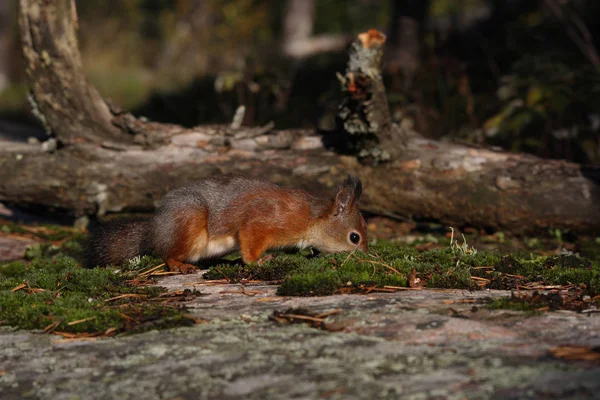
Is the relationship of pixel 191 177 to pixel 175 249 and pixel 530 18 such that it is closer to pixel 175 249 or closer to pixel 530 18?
pixel 175 249

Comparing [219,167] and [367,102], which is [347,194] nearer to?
[367,102]

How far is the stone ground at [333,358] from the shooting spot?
2.50 m

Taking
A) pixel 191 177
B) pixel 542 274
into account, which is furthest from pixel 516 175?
pixel 191 177

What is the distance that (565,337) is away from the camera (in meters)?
2.95

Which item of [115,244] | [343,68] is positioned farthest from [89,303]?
[343,68]

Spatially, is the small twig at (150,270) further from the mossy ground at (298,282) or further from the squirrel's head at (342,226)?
the squirrel's head at (342,226)

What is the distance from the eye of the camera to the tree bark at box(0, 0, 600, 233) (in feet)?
23.2

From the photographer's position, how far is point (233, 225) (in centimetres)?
554

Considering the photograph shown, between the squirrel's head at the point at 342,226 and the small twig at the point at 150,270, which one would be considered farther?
the squirrel's head at the point at 342,226

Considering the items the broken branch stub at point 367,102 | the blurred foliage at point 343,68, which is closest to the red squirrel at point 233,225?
the broken branch stub at point 367,102

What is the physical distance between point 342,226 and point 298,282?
5.62 ft

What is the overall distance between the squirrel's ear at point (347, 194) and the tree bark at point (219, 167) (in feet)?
5.04

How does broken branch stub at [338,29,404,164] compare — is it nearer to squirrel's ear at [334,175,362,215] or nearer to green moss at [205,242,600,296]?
squirrel's ear at [334,175,362,215]

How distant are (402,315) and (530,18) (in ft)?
46.9
